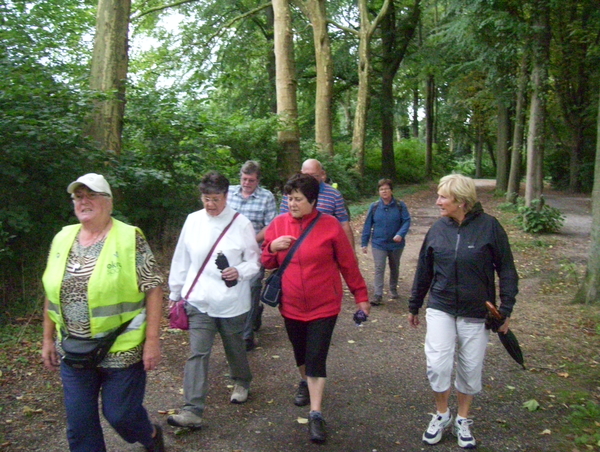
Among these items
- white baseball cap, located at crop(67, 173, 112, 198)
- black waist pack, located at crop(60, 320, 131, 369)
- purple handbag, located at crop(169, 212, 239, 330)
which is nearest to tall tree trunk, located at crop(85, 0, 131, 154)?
purple handbag, located at crop(169, 212, 239, 330)

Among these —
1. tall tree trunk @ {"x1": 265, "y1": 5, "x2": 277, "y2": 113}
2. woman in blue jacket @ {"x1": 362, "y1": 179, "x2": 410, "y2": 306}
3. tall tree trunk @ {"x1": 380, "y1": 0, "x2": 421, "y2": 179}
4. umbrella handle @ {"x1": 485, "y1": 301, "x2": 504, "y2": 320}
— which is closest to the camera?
umbrella handle @ {"x1": 485, "y1": 301, "x2": 504, "y2": 320}

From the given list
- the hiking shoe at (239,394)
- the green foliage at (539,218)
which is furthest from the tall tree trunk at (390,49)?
the hiking shoe at (239,394)

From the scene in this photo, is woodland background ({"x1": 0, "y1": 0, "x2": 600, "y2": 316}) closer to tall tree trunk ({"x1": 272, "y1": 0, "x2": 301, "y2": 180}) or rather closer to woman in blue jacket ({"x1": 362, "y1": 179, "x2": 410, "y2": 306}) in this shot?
tall tree trunk ({"x1": 272, "y1": 0, "x2": 301, "y2": 180})

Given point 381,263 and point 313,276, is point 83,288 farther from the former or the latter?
point 381,263

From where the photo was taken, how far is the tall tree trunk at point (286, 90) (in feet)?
45.3

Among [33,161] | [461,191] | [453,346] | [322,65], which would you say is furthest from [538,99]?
[33,161]

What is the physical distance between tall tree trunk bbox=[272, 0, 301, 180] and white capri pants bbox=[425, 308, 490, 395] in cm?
992

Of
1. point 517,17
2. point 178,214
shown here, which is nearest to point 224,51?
point 517,17

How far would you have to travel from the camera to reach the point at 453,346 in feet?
13.9

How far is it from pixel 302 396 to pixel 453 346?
1.46 meters

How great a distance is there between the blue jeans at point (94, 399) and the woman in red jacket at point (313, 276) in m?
1.43

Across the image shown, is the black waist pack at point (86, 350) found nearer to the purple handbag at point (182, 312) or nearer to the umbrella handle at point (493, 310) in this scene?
the purple handbag at point (182, 312)

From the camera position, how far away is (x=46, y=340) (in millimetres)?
3449

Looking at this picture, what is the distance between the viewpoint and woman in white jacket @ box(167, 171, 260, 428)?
4.42 metres
